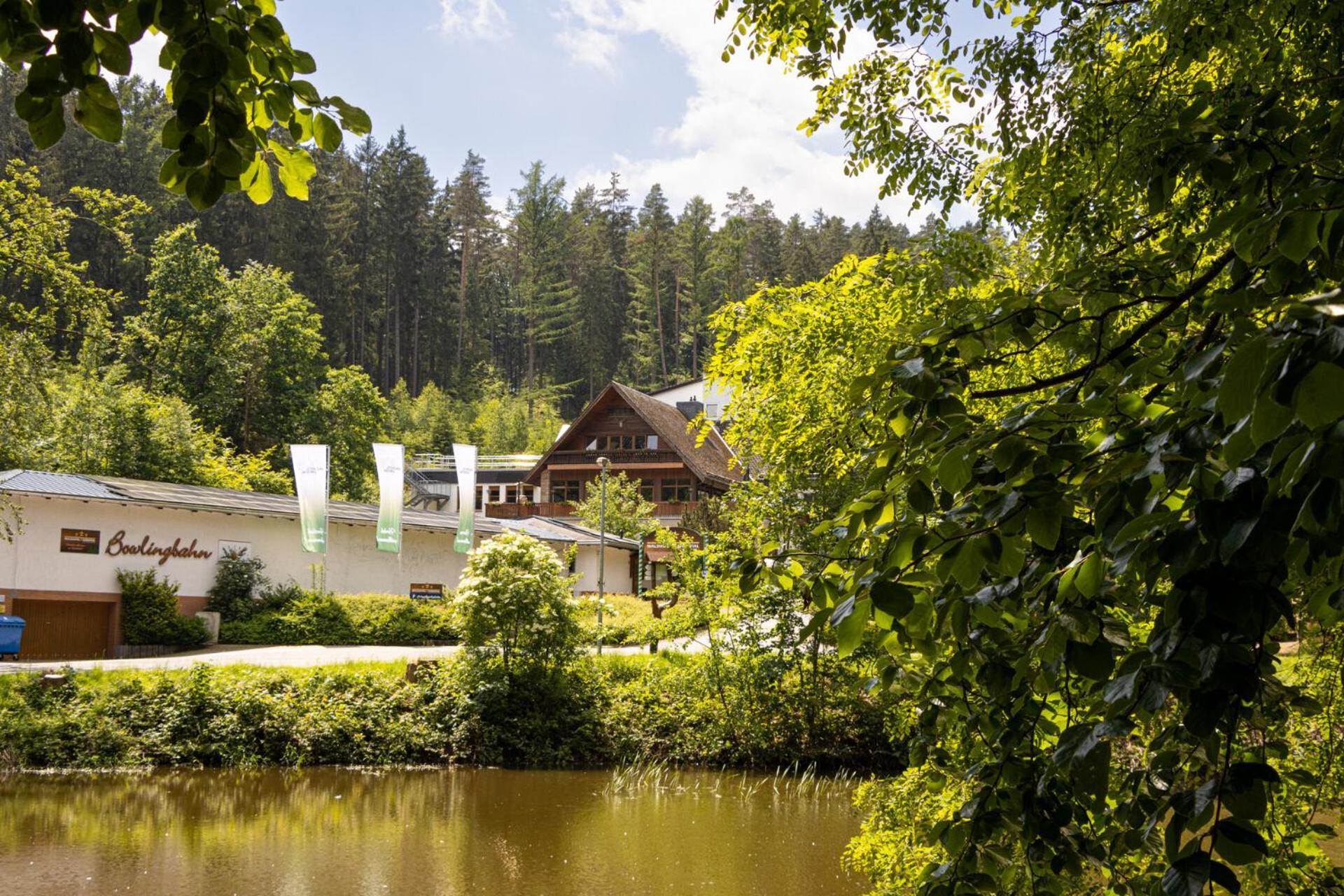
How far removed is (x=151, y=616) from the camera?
23.6m

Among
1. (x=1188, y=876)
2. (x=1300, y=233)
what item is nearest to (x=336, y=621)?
(x=1188, y=876)

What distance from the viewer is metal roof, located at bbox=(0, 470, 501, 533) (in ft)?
73.7

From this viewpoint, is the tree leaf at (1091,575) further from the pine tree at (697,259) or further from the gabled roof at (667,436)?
the pine tree at (697,259)

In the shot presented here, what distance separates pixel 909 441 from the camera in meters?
1.84

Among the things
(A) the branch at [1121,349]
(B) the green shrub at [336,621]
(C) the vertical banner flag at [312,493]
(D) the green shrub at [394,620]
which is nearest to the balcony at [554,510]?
(D) the green shrub at [394,620]

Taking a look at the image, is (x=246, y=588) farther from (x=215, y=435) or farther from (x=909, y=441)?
(x=909, y=441)

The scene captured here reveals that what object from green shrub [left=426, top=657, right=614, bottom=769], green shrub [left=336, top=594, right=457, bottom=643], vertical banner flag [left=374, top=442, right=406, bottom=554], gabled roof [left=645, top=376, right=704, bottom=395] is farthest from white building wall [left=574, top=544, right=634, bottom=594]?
green shrub [left=426, top=657, right=614, bottom=769]

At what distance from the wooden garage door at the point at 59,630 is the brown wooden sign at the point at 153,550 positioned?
1292 millimetres

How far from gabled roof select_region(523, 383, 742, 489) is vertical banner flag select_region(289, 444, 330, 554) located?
22091 mm

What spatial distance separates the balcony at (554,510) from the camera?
47.0 m

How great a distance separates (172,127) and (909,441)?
49.3 inches

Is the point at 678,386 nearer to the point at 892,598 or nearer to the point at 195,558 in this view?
the point at 195,558

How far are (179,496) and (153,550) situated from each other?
5.09ft

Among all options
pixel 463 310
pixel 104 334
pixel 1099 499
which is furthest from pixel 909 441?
pixel 463 310
